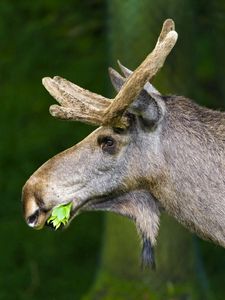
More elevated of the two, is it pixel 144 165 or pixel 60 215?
pixel 144 165

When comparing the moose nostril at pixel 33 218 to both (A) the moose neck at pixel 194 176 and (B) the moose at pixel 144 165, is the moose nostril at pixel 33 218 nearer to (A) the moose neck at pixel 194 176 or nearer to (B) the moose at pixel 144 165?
(B) the moose at pixel 144 165

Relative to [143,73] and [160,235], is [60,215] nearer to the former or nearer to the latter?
[143,73]

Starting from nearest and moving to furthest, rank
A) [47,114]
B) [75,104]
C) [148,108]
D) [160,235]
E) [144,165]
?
[148,108]
[144,165]
[75,104]
[160,235]
[47,114]

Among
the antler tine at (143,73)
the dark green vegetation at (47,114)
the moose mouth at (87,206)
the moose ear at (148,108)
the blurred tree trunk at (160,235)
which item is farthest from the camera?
the dark green vegetation at (47,114)

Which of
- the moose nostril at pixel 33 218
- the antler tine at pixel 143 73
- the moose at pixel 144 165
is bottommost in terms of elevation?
the moose nostril at pixel 33 218

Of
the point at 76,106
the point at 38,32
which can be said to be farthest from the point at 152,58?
the point at 38,32

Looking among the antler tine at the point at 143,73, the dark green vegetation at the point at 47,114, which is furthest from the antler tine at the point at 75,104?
the dark green vegetation at the point at 47,114

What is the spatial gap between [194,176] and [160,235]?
371 cm

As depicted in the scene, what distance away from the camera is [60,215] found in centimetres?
938

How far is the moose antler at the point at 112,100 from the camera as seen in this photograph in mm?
9164

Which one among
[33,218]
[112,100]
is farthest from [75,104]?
[33,218]

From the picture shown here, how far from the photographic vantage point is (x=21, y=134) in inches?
638

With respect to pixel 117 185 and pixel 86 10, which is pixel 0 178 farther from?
pixel 117 185

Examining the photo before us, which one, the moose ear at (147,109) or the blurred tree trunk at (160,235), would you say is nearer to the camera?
the moose ear at (147,109)
